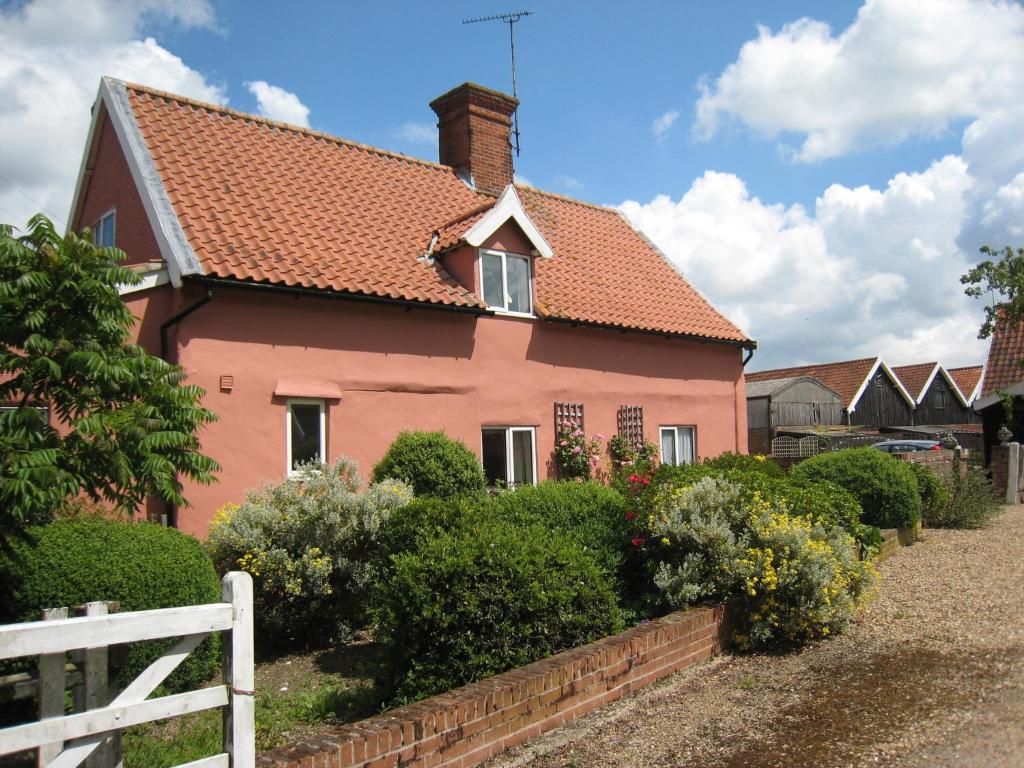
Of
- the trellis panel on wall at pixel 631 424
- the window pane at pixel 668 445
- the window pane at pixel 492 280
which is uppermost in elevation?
the window pane at pixel 492 280

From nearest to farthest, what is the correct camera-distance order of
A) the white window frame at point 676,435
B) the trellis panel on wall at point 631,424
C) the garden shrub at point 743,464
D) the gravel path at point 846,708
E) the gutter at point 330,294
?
the gravel path at point 846,708, the garden shrub at point 743,464, the gutter at point 330,294, the trellis panel on wall at point 631,424, the white window frame at point 676,435

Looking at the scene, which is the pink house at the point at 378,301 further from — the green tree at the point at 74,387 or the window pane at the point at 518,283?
the green tree at the point at 74,387

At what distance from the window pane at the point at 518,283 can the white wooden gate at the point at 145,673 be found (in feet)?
34.2

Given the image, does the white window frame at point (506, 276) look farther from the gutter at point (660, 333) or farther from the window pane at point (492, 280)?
the gutter at point (660, 333)

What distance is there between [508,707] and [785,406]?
3104 cm

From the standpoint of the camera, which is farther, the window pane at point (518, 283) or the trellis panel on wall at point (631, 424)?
the trellis panel on wall at point (631, 424)

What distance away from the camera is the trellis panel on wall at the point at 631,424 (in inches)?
601

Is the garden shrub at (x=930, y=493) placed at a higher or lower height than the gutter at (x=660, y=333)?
lower

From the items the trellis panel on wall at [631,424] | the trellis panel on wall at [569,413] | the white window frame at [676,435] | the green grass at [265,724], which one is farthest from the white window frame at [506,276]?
the green grass at [265,724]

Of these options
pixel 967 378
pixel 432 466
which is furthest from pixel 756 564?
pixel 967 378

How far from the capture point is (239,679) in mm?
3920

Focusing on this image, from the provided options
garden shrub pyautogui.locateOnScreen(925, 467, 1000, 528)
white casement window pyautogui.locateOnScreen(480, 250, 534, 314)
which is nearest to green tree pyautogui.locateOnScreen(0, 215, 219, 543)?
white casement window pyautogui.locateOnScreen(480, 250, 534, 314)

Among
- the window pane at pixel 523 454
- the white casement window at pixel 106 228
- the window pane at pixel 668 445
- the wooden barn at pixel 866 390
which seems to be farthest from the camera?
the wooden barn at pixel 866 390

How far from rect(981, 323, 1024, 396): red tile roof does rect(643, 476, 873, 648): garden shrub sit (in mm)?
18525
